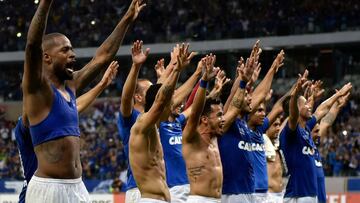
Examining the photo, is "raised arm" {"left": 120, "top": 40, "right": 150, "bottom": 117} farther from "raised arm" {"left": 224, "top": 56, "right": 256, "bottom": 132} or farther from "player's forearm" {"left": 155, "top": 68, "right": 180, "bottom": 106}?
"raised arm" {"left": 224, "top": 56, "right": 256, "bottom": 132}

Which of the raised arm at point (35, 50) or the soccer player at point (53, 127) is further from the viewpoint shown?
the soccer player at point (53, 127)

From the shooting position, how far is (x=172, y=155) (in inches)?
462

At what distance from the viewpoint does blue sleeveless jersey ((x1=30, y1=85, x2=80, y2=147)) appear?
7391 millimetres

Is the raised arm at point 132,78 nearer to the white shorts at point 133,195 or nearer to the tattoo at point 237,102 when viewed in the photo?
the white shorts at point 133,195

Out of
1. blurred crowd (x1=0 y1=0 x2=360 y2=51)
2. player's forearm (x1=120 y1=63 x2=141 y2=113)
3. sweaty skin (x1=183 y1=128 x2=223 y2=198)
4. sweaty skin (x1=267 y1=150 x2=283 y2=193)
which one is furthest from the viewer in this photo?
blurred crowd (x1=0 y1=0 x2=360 y2=51)

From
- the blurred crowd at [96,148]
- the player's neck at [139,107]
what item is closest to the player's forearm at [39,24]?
Answer: the player's neck at [139,107]

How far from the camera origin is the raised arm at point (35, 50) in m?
6.89

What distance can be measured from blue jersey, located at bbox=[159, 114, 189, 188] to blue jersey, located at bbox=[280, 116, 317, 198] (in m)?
2.39

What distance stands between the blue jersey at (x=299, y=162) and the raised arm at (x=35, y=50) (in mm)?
6902


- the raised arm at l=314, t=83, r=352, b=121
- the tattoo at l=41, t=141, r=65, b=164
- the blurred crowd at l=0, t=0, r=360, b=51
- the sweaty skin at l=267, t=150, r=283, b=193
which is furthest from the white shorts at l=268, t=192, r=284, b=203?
the blurred crowd at l=0, t=0, r=360, b=51

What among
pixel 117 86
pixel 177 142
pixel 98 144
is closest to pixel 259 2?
pixel 117 86

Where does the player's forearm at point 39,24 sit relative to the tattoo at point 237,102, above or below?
above

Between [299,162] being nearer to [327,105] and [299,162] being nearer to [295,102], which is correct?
[295,102]

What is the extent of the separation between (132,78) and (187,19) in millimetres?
27432
